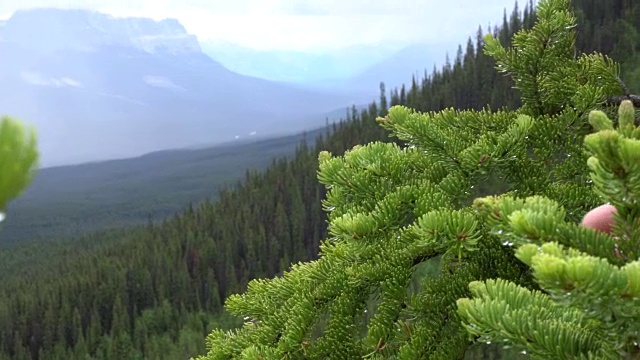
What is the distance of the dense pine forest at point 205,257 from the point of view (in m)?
98.6

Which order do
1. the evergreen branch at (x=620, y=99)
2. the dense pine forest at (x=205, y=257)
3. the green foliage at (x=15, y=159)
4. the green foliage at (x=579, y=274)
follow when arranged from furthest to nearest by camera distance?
the dense pine forest at (x=205, y=257)
the evergreen branch at (x=620, y=99)
the green foliage at (x=579, y=274)
the green foliage at (x=15, y=159)

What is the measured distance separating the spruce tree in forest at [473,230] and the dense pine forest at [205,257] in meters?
82.8

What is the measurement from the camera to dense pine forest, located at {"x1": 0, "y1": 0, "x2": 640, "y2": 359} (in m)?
98.6

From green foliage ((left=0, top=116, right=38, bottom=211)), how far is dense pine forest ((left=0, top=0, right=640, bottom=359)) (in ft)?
277

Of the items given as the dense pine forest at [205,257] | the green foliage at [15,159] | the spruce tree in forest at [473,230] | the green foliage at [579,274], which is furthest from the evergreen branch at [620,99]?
the dense pine forest at [205,257]

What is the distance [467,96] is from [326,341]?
422 ft

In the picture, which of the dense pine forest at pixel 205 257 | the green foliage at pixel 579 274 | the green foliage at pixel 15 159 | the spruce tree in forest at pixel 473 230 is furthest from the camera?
the dense pine forest at pixel 205 257

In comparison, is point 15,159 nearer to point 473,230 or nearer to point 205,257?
point 473,230

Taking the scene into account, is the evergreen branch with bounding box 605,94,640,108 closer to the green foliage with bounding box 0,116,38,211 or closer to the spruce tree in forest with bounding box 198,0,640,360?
the spruce tree in forest with bounding box 198,0,640,360

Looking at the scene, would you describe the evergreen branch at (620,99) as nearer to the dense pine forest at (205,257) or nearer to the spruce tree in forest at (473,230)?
the spruce tree in forest at (473,230)

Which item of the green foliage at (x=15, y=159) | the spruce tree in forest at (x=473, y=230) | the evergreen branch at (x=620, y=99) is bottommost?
the spruce tree in forest at (x=473, y=230)

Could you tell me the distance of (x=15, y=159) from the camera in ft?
4.67

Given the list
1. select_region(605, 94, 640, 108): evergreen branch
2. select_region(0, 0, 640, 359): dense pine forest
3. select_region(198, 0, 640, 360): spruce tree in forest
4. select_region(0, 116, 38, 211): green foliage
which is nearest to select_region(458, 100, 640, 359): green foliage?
select_region(198, 0, 640, 360): spruce tree in forest

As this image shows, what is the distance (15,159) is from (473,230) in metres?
1.72
